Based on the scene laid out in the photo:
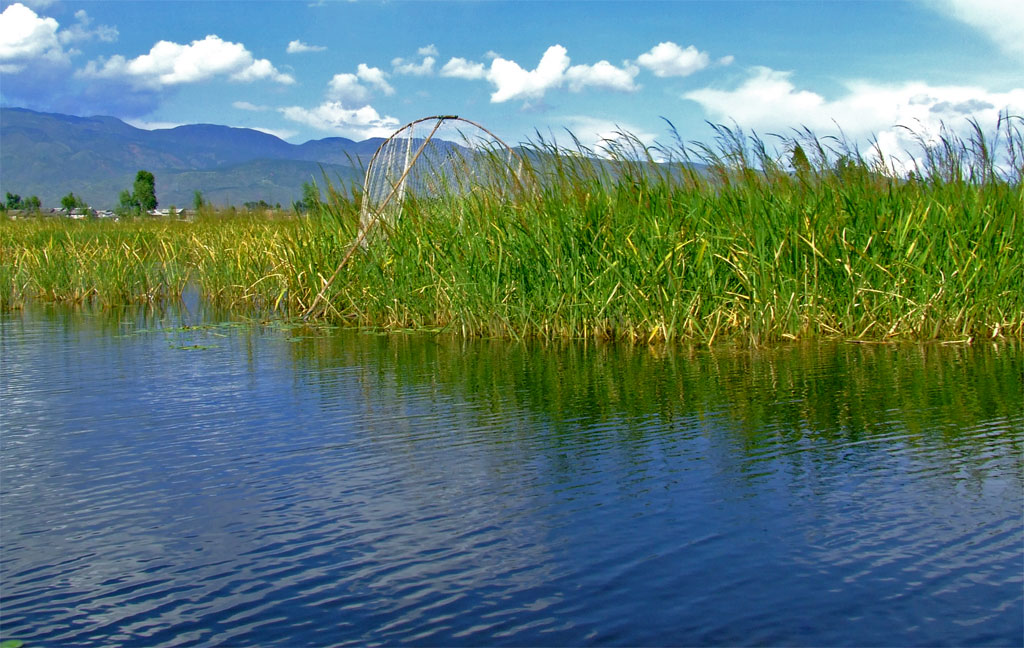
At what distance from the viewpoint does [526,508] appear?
11.5 feet

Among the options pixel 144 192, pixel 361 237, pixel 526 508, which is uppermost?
pixel 144 192

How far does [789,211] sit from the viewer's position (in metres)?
7.73

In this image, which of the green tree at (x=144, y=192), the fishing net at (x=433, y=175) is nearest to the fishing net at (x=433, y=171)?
the fishing net at (x=433, y=175)

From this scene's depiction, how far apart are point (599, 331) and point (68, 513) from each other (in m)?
5.15

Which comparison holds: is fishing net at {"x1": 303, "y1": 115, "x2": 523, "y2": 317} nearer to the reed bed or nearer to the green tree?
the reed bed

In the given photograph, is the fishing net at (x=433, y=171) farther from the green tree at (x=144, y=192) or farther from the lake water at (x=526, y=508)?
the green tree at (x=144, y=192)

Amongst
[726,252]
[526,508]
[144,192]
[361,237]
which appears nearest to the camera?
[526,508]

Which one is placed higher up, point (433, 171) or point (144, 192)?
point (144, 192)

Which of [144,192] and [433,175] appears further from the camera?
[144,192]

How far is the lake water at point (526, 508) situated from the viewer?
258 cm

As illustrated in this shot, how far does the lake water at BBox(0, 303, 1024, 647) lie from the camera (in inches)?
102

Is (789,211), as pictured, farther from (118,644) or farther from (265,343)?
(118,644)

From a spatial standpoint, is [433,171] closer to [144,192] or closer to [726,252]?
[726,252]

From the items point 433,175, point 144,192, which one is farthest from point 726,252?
point 144,192
